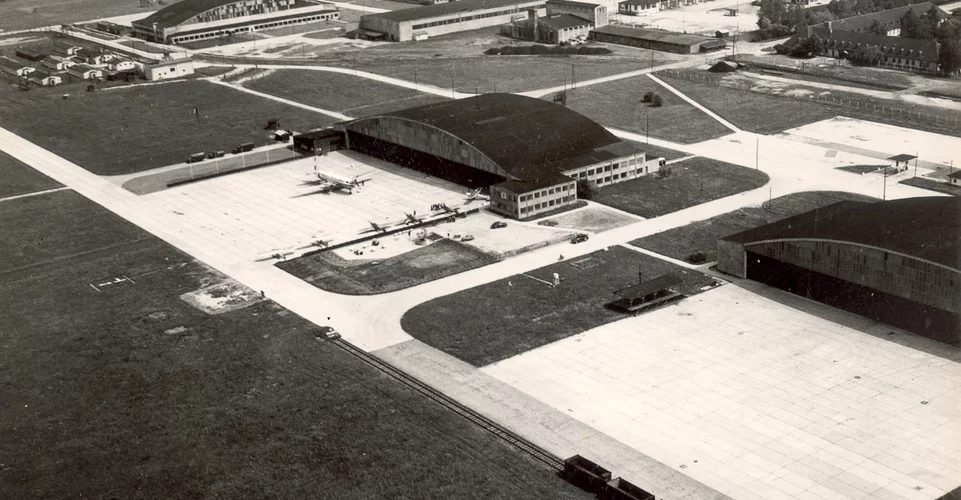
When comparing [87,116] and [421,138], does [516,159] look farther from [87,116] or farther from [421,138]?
[87,116]

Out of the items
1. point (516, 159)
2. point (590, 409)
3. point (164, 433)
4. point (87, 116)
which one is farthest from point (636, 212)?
point (87, 116)

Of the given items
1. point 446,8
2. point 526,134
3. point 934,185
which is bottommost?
point 934,185

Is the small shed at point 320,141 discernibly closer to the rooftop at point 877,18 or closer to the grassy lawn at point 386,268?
the grassy lawn at point 386,268

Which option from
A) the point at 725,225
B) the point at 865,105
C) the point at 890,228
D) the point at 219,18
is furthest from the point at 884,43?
the point at 219,18

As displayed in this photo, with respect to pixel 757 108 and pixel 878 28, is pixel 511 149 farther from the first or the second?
pixel 878 28

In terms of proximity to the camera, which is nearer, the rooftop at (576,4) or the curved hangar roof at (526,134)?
the curved hangar roof at (526,134)

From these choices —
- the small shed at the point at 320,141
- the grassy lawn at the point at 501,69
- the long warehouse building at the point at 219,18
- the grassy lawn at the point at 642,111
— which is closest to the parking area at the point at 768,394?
the grassy lawn at the point at 642,111

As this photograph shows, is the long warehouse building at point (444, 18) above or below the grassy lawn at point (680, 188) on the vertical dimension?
above

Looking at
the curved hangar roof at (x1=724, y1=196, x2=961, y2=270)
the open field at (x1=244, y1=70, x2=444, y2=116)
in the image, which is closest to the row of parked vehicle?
the open field at (x1=244, y1=70, x2=444, y2=116)
